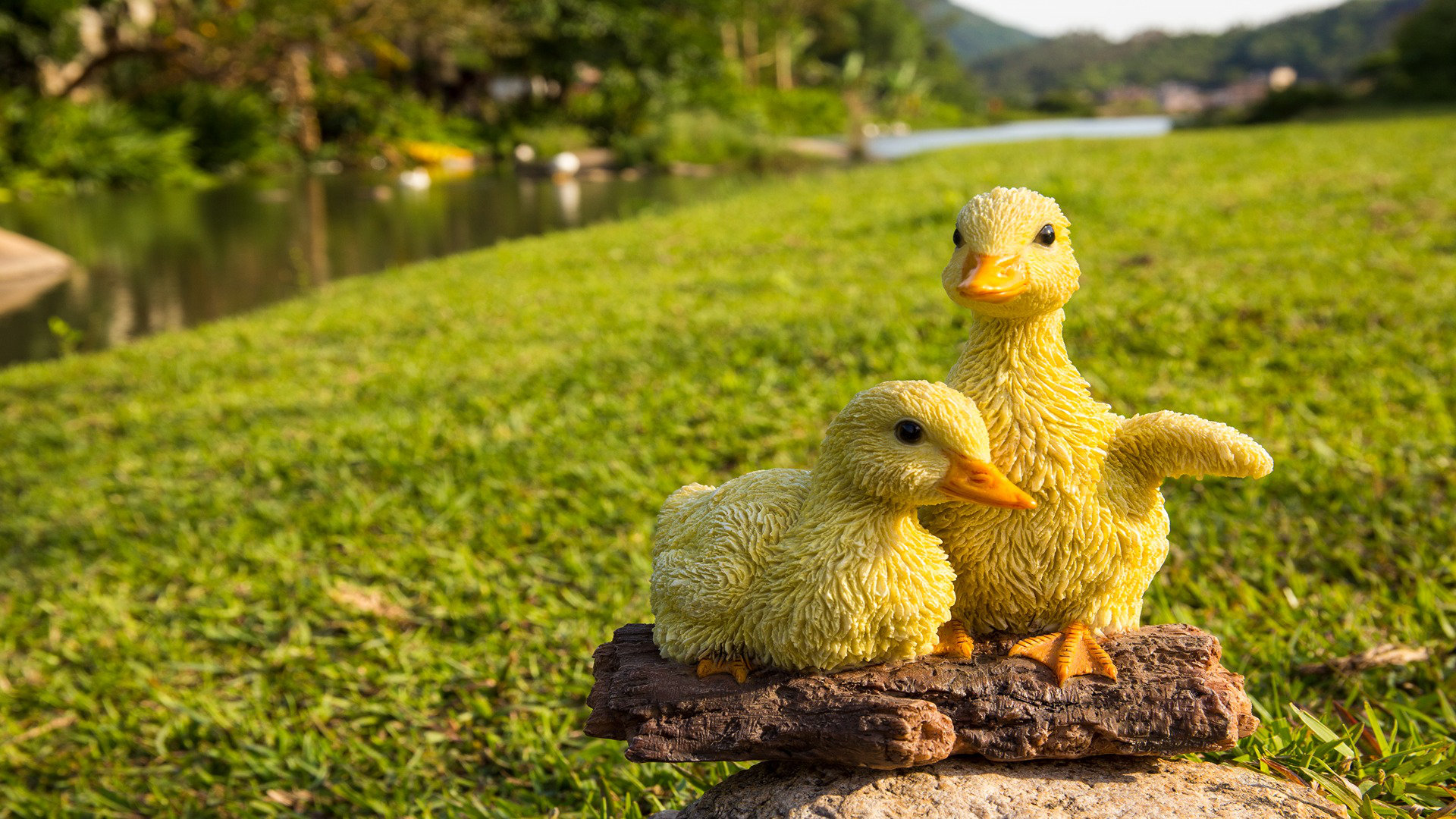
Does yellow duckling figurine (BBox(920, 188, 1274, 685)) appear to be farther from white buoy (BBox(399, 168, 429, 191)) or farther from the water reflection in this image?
white buoy (BBox(399, 168, 429, 191))

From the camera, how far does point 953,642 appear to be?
1292 millimetres

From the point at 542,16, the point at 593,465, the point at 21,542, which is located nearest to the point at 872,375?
the point at 593,465

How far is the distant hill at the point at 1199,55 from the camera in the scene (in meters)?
47.2

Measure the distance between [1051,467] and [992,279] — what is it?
0.26m

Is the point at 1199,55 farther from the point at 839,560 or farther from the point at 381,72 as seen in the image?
the point at 839,560

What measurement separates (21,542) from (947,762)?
11.0ft

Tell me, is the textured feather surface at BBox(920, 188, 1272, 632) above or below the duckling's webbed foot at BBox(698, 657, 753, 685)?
above

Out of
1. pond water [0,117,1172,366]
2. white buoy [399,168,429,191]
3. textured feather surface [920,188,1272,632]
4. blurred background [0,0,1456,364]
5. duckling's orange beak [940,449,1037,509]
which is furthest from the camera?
white buoy [399,168,429,191]

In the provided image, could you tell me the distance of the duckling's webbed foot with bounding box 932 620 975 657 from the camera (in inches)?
50.4

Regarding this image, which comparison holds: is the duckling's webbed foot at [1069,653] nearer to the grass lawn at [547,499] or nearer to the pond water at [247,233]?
the grass lawn at [547,499]

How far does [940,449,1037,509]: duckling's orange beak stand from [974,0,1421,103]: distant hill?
43.1 metres

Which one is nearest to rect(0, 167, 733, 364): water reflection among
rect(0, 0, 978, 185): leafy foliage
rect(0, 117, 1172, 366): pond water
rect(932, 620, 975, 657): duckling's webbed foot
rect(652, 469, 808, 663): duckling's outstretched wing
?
rect(0, 117, 1172, 366): pond water

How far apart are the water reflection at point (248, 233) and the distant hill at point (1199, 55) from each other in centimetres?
3490

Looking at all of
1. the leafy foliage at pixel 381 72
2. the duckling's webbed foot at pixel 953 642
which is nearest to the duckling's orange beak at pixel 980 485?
the duckling's webbed foot at pixel 953 642
